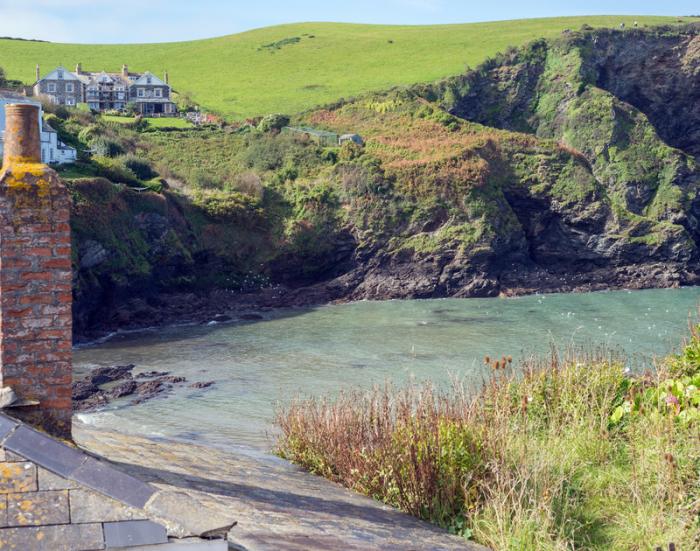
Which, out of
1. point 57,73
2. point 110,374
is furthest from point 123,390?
point 57,73

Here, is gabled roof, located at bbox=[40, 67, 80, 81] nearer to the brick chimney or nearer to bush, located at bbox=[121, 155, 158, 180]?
bush, located at bbox=[121, 155, 158, 180]

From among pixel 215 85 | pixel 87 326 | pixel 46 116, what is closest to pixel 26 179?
pixel 87 326

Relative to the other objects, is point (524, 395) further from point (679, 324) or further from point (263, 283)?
point (263, 283)

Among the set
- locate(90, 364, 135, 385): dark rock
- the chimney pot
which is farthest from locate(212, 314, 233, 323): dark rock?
the chimney pot

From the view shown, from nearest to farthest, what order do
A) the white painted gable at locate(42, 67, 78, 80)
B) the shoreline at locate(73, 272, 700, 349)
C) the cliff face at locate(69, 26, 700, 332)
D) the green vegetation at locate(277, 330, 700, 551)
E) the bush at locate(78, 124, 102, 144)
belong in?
the green vegetation at locate(277, 330, 700, 551) → the shoreline at locate(73, 272, 700, 349) → the cliff face at locate(69, 26, 700, 332) → the bush at locate(78, 124, 102, 144) → the white painted gable at locate(42, 67, 78, 80)

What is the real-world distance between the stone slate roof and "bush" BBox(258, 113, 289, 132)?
2620 inches

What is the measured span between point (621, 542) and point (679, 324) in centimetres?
3288

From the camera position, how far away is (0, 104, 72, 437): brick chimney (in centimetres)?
704

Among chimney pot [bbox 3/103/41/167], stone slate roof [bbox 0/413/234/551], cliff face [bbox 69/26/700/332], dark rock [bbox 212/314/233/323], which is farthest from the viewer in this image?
cliff face [bbox 69/26/700/332]

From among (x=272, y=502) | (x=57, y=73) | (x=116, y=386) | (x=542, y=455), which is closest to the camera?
(x=272, y=502)

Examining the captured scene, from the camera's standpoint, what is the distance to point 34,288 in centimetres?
712

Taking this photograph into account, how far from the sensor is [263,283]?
49375mm

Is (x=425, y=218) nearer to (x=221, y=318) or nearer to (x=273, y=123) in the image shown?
(x=221, y=318)

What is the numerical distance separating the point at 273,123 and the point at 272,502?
6505cm
